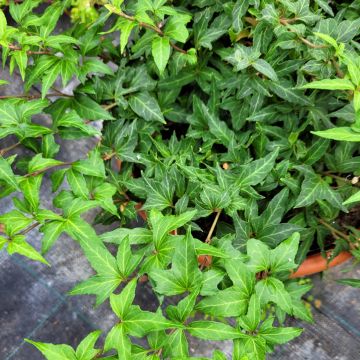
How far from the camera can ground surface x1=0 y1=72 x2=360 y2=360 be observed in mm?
2180

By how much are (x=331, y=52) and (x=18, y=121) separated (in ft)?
3.34

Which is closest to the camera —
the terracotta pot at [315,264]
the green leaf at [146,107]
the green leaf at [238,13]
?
the green leaf at [238,13]

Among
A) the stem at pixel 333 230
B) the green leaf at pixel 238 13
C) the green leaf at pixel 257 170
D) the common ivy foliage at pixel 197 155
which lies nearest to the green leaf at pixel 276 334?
the common ivy foliage at pixel 197 155

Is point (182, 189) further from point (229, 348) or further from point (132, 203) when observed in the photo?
point (229, 348)

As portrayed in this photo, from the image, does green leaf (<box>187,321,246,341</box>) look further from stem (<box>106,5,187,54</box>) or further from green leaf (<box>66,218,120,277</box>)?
stem (<box>106,5,187,54</box>)

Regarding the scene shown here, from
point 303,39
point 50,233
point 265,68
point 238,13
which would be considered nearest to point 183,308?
point 50,233

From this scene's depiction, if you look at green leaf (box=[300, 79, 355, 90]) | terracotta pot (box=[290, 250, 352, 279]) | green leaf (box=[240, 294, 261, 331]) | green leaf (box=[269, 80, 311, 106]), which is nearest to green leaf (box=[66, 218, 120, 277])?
green leaf (box=[240, 294, 261, 331])

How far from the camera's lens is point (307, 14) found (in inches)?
60.4

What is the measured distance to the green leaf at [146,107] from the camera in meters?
1.77

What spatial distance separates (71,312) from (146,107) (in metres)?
1.17

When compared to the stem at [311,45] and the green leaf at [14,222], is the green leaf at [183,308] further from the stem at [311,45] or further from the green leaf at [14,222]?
the stem at [311,45]

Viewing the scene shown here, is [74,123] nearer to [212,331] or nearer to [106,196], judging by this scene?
[106,196]

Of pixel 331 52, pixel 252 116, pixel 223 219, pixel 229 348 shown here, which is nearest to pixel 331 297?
pixel 229 348

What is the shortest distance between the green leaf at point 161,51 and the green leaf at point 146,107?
27 cm
